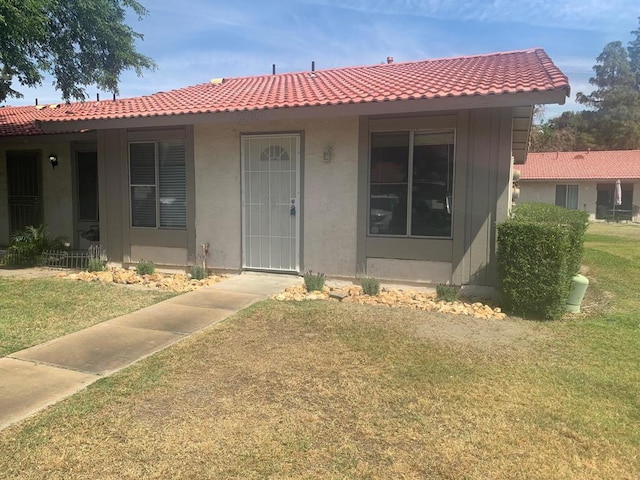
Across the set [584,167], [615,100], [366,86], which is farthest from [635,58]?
[366,86]

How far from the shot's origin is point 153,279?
8.74 meters

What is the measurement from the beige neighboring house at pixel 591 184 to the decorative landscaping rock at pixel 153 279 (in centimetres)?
2671

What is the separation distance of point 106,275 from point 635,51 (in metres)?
72.8

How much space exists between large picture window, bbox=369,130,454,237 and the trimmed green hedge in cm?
117

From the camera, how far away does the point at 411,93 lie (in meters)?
7.25

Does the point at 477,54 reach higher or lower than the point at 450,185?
higher

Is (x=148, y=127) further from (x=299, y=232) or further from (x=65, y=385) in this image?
(x=65, y=385)

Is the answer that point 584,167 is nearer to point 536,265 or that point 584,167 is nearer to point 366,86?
point 366,86

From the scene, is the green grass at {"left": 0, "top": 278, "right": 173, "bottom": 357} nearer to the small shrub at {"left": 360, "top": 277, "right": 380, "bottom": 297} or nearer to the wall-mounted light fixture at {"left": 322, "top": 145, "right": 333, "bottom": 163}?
the small shrub at {"left": 360, "top": 277, "right": 380, "bottom": 297}

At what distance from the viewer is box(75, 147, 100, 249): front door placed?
464 inches

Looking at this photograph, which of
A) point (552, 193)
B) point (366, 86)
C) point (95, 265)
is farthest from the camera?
point (552, 193)

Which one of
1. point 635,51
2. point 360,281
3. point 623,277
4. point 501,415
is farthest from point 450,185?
point 635,51

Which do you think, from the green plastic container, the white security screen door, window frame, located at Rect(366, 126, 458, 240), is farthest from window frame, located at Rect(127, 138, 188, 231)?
the green plastic container

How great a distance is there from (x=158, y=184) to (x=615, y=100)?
59.3 metres
